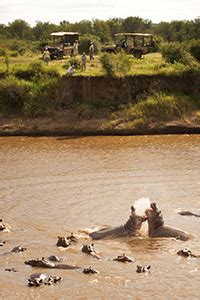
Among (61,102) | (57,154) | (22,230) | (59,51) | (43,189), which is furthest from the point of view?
(59,51)

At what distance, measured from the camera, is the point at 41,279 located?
1574cm

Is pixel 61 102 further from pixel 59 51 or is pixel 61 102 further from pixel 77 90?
pixel 59 51

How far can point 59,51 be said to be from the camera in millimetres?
47750

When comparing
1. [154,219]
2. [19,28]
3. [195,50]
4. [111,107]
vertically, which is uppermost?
[19,28]

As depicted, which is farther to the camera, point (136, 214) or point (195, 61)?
point (195, 61)

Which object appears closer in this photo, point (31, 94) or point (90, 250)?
point (90, 250)

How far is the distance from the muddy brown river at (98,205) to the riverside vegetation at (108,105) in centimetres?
214

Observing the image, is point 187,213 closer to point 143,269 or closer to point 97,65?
point 143,269

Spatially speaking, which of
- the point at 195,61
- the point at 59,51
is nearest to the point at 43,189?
the point at 195,61

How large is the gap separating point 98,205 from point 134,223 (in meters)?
3.60

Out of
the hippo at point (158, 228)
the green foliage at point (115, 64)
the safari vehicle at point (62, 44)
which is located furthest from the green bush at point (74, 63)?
the hippo at point (158, 228)

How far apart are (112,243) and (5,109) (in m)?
23.1

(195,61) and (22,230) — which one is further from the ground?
(195,61)

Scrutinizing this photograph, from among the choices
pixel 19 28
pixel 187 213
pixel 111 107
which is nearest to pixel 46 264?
pixel 187 213
